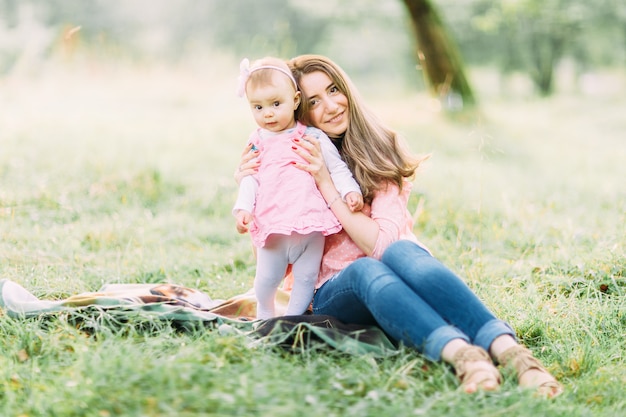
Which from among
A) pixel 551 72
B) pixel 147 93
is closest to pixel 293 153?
pixel 147 93

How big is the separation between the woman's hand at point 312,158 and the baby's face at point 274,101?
12 centimetres

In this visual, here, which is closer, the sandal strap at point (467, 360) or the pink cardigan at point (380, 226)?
the sandal strap at point (467, 360)

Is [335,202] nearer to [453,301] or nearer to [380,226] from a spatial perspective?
[380,226]

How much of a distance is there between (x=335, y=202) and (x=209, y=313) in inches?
28.3

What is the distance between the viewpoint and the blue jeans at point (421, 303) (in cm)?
268

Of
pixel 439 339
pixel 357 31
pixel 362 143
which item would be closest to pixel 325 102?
pixel 362 143

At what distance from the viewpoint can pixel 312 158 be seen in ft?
10.3

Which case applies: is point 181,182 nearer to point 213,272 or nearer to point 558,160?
point 213,272

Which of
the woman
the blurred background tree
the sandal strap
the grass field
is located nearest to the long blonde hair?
the woman

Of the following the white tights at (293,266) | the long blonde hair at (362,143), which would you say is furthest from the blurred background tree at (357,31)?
the white tights at (293,266)

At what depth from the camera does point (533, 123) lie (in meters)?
10.5

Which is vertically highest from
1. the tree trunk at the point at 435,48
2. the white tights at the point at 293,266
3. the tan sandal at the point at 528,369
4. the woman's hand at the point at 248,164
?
the tree trunk at the point at 435,48

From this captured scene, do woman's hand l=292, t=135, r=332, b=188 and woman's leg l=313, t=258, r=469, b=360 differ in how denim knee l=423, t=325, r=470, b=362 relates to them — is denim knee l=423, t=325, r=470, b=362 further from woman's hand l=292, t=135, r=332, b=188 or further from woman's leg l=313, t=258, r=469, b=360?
woman's hand l=292, t=135, r=332, b=188

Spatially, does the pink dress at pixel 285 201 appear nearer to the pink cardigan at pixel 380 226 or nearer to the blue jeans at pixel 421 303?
the pink cardigan at pixel 380 226
